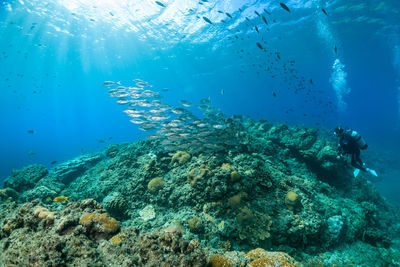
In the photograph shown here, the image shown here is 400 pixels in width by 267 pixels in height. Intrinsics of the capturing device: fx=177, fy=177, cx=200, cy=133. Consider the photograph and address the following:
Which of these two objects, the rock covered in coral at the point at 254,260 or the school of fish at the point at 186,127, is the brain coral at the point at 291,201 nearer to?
the rock covered in coral at the point at 254,260

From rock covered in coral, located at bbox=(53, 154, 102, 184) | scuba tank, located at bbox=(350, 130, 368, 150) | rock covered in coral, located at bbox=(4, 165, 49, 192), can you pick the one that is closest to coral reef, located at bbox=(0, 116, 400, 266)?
scuba tank, located at bbox=(350, 130, 368, 150)

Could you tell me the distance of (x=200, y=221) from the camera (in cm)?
483

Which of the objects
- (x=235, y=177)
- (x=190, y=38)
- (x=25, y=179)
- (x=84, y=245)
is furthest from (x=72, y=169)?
(x=190, y=38)

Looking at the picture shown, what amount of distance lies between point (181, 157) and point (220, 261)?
472cm

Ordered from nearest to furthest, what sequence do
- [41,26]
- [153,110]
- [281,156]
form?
[153,110]
[281,156]
[41,26]

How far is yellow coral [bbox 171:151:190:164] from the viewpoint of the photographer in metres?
7.22

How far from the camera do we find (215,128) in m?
7.61

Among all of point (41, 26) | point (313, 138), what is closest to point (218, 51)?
point (41, 26)

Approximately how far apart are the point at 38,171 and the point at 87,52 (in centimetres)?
3275

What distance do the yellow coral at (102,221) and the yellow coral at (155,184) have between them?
104 inches

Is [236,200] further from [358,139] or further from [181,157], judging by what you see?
[358,139]

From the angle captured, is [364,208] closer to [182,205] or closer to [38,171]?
[182,205]

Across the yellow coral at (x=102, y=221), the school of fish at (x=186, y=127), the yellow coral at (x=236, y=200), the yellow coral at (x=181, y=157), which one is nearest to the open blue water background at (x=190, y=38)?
the school of fish at (x=186, y=127)

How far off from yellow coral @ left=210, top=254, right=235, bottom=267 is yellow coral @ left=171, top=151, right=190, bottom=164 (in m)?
4.47
